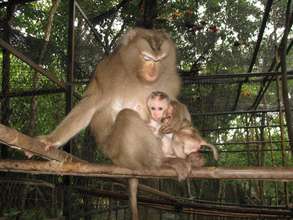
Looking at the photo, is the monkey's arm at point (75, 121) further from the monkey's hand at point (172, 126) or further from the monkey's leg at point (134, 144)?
the monkey's hand at point (172, 126)

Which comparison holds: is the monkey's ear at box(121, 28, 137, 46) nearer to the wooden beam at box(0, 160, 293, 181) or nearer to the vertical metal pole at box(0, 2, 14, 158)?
the vertical metal pole at box(0, 2, 14, 158)

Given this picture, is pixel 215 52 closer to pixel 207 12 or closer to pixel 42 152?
pixel 207 12

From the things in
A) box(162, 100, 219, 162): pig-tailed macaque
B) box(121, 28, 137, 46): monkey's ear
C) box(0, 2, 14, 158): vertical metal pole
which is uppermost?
box(121, 28, 137, 46): monkey's ear

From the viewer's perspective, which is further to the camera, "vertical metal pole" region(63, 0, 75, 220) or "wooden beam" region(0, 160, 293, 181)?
"vertical metal pole" region(63, 0, 75, 220)

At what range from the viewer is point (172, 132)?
144 inches

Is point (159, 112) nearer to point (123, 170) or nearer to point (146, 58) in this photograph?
point (146, 58)

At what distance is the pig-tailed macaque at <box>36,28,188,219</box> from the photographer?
10.2 ft

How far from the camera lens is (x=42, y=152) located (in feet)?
7.04

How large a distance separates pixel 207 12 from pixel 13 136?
10144 mm

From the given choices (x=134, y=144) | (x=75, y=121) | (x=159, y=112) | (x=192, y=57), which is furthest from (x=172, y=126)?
(x=192, y=57)

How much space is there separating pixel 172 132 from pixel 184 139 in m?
0.23

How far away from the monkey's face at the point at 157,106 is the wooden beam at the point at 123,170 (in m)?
1.16

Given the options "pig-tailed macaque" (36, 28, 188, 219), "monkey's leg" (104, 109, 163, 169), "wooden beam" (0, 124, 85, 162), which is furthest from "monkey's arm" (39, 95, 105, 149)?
"wooden beam" (0, 124, 85, 162)

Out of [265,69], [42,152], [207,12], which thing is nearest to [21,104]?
[42,152]
